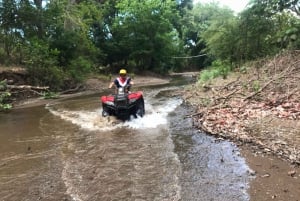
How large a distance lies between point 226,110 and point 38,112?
25.5ft

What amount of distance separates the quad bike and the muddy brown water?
0.26 meters

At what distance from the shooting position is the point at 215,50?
24969 mm

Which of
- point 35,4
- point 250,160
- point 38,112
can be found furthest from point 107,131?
point 35,4

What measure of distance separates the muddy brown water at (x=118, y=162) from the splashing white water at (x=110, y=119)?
32mm

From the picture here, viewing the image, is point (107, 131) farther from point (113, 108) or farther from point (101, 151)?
point (101, 151)

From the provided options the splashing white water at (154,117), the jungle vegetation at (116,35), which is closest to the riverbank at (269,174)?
the splashing white water at (154,117)

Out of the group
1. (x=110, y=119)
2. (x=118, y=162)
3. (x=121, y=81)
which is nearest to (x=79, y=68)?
(x=121, y=81)

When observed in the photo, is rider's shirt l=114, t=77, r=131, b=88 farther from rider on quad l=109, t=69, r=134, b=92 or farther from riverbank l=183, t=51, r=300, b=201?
riverbank l=183, t=51, r=300, b=201

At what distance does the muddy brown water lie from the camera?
552cm

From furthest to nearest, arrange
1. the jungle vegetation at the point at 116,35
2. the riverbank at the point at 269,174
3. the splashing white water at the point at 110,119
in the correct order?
the jungle vegetation at the point at 116,35 < the splashing white water at the point at 110,119 < the riverbank at the point at 269,174

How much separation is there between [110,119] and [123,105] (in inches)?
25.0

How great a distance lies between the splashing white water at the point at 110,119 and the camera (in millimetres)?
10953

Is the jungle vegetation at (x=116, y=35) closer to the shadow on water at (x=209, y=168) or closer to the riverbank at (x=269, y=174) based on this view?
the shadow on water at (x=209, y=168)

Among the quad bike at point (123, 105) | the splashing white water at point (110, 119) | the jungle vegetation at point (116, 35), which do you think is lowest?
the splashing white water at point (110, 119)
